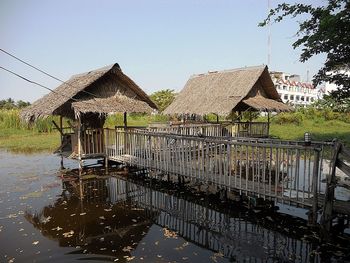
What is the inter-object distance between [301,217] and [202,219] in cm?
256

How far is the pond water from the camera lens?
588cm

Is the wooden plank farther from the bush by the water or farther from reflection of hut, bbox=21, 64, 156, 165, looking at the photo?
the bush by the water

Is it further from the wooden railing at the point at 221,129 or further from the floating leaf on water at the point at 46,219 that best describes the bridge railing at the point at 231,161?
the floating leaf on water at the point at 46,219

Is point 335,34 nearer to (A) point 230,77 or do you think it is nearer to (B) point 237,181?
(B) point 237,181

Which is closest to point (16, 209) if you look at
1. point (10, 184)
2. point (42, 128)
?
point (10, 184)

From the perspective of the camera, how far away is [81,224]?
751 cm

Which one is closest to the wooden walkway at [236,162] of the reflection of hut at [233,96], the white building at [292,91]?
the reflection of hut at [233,96]

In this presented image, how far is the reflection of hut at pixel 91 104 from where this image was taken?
12.6 m

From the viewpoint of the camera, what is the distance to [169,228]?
7270 millimetres

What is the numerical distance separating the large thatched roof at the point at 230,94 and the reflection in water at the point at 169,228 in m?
9.26

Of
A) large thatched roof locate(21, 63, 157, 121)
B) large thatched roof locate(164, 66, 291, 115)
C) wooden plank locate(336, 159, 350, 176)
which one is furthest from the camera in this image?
large thatched roof locate(164, 66, 291, 115)

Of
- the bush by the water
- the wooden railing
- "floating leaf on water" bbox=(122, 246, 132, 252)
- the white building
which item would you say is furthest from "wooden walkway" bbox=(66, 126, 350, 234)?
the white building

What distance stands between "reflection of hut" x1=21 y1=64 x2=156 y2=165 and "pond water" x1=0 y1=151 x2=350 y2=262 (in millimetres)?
3022

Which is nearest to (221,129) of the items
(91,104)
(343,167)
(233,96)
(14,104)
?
(233,96)
